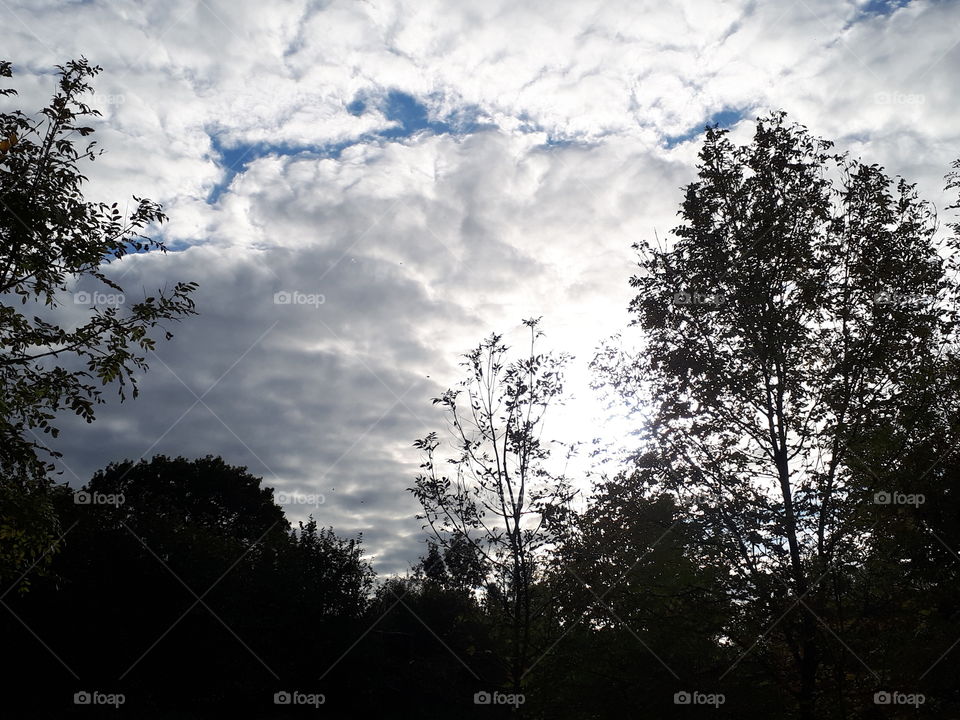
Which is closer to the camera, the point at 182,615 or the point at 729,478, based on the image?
the point at 729,478

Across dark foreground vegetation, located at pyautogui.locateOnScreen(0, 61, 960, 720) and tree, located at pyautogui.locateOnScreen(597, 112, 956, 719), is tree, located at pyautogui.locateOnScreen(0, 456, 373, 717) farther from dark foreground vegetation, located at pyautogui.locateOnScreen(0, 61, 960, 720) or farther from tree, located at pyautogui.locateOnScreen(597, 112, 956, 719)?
tree, located at pyautogui.locateOnScreen(597, 112, 956, 719)

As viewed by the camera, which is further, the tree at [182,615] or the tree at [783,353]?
the tree at [182,615]

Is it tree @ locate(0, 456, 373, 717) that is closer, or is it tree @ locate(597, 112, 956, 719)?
tree @ locate(597, 112, 956, 719)

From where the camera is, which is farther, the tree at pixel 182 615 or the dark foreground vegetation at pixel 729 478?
the tree at pixel 182 615

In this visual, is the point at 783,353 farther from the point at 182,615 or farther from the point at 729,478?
the point at 182,615

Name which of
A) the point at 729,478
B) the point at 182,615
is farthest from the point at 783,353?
the point at 182,615

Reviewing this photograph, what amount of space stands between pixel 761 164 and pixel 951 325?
466cm

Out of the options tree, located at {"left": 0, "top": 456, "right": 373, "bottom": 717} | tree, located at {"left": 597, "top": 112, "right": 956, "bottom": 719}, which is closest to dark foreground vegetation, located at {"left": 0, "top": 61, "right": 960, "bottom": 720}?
tree, located at {"left": 597, "top": 112, "right": 956, "bottom": 719}

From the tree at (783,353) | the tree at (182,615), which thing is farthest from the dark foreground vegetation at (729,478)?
the tree at (182,615)

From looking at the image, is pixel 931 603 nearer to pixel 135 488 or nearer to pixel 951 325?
pixel 951 325

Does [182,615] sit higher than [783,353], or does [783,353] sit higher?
[783,353]

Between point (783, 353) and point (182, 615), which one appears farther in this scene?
point (182, 615)

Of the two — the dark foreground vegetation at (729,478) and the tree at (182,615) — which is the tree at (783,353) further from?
the tree at (182,615)

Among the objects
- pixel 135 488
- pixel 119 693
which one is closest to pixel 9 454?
pixel 119 693
